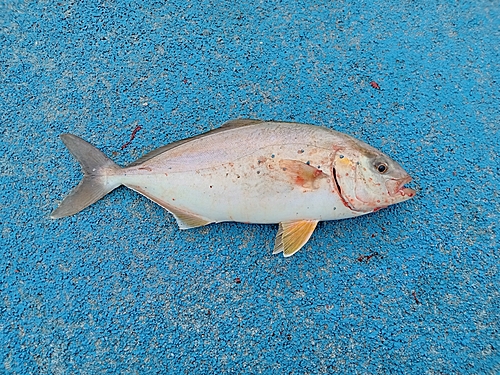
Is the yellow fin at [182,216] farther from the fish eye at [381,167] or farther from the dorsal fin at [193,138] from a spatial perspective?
the fish eye at [381,167]

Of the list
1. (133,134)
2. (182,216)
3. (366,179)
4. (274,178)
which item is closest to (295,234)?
(274,178)

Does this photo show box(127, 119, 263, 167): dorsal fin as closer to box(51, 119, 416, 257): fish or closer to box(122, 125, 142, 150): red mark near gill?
box(51, 119, 416, 257): fish

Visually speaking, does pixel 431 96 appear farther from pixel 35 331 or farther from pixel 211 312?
pixel 35 331

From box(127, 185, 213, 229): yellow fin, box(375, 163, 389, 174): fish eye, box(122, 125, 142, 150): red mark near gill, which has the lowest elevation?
box(127, 185, 213, 229): yellow fin

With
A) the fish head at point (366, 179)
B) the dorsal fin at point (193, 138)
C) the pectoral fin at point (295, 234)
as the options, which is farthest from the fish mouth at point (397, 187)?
the dorsal fin at point (193, 138)

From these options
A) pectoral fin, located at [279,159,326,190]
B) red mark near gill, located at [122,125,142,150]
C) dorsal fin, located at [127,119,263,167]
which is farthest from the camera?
red mark near gill, located at [122,125,142,150]

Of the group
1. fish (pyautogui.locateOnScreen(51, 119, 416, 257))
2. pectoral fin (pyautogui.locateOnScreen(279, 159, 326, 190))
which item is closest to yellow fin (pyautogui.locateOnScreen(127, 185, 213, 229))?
fish (pyautogui.locateOnScreen(51, 119, 416, 257))

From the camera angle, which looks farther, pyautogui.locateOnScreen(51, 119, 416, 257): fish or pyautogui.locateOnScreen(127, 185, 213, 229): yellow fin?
pyautogui.locateOnScreen(127, 185, 213, 229): yellow fin

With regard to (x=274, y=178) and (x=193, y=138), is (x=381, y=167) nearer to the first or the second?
(x=274, y=178)
